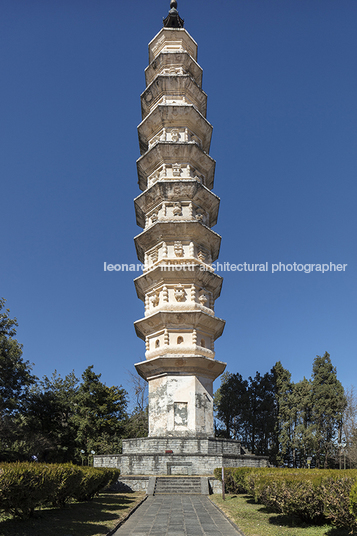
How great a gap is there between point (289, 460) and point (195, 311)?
919 inches

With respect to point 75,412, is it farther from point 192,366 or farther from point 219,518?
point 219,518

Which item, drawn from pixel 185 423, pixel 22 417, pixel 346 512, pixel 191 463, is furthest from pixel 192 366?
pixel 22 417

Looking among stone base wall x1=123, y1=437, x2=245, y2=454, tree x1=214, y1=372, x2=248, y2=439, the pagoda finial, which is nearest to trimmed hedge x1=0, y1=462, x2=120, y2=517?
stone base wall x1=123, y1=437, x2=245, y2=454

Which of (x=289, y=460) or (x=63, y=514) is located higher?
(x=63, y=514)

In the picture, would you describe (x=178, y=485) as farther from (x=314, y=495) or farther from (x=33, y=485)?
(x=33, y=485)

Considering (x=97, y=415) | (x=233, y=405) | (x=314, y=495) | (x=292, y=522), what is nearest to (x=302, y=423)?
(x=233, y=405)

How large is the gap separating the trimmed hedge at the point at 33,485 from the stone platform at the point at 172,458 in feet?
23.8

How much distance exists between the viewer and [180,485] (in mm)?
16031

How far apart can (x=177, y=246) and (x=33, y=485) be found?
56.3 ft

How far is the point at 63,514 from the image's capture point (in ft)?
33.9

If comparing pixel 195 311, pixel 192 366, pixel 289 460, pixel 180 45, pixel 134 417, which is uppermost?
pixel 180 45

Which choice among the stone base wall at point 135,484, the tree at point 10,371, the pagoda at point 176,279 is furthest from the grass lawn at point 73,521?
the tree at point 10,371

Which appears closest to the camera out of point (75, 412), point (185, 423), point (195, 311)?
point (185, 423)

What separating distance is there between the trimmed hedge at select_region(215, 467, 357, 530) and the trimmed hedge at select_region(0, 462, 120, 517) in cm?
526
